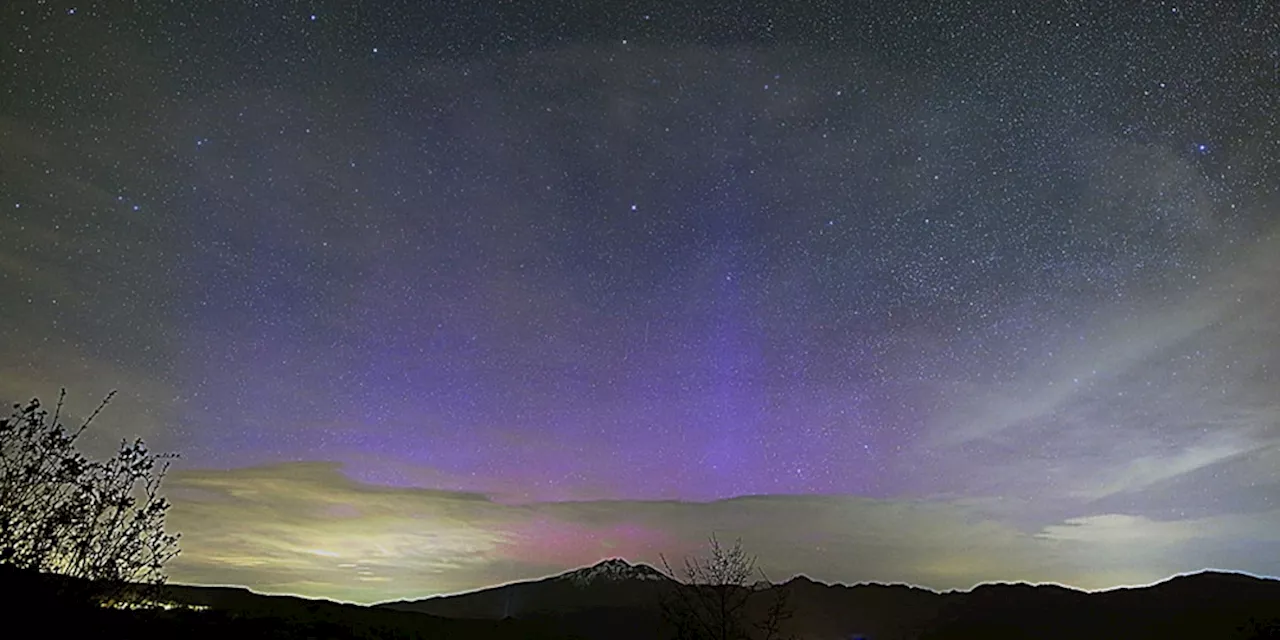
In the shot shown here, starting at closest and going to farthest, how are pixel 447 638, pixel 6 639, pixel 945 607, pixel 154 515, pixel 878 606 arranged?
1. pixel 6 639
2. pixel 154 515
3. pixel 447 638
4. pixel 945 607
5. pixel 878 606

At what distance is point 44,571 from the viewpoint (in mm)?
6637

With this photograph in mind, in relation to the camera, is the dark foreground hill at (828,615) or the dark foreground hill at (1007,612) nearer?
the dark foreground hill at (828,615)

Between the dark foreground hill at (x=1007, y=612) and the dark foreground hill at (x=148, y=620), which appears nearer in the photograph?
the dark foreground hill at (x=148, y=620)

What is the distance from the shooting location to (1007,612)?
5177 inches

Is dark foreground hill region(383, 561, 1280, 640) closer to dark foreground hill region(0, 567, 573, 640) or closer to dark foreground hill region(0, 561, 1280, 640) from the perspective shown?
dark foreground hill region(0, 561, 1280, 640)

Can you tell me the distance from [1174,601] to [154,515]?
15323 centimetres

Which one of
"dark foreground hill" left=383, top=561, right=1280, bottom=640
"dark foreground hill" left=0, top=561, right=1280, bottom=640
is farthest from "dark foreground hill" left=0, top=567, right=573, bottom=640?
"dark foreground hill" left=383, top=561, right=1280, bottom=640

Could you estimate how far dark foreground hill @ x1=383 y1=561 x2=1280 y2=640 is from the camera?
A: 363 feet

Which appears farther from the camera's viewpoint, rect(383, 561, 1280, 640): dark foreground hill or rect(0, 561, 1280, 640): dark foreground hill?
rect(383, 561, 1280, 640): dark foreground hill

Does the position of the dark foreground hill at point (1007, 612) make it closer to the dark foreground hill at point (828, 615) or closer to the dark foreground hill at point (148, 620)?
the dark foreground hill at point (828, 615)

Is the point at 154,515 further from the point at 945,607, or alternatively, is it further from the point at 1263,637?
the point at 945,607

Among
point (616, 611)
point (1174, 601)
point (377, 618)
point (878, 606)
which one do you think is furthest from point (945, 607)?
point (377, 618)

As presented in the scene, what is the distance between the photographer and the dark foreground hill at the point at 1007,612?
110m

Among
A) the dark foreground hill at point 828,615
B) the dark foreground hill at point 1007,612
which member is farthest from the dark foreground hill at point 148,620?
the dark foreground hill at point 1007,612
